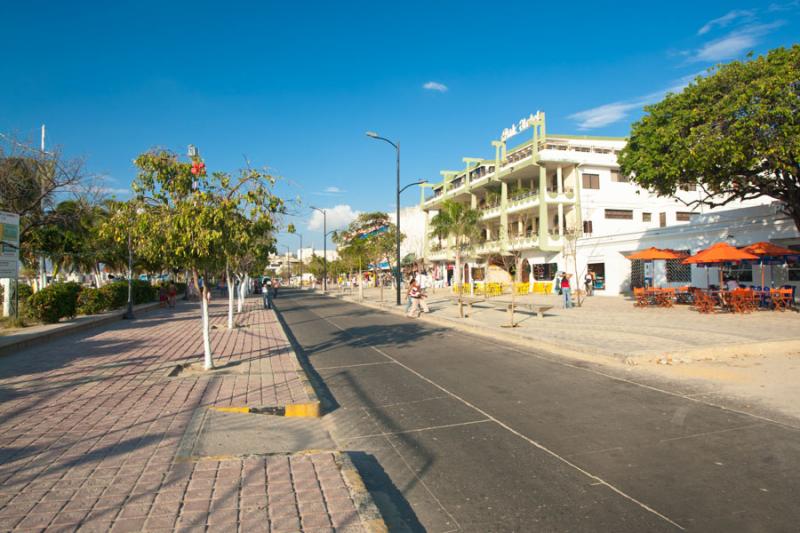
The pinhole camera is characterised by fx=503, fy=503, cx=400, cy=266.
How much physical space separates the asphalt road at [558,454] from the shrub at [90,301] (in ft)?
58.1

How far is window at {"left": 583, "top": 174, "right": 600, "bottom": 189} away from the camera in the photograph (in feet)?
132

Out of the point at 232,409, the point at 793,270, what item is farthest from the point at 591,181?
the point at 232,409

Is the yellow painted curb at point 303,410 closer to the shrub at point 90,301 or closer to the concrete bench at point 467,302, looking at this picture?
the concrete bench at point 467,302

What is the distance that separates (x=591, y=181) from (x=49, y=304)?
36.8 m

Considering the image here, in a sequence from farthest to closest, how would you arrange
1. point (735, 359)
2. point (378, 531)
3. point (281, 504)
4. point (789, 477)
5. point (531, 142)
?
point (531, 142) < point (735, 359) < point (789, 477) < point (281, 504) < point (378, 531)

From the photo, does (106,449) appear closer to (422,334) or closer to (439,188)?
(422,334)

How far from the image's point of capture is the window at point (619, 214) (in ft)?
134

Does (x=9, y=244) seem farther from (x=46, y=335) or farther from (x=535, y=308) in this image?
(x=535, y=308)

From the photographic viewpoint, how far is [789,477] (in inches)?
170

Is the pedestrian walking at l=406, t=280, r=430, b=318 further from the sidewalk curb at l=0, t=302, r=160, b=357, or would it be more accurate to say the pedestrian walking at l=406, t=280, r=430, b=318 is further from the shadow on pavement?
the shadow on pavement

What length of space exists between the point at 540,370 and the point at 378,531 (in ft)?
22.2

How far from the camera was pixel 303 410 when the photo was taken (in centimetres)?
675

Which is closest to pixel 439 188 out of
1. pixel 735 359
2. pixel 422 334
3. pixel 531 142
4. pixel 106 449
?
pixel 531 142

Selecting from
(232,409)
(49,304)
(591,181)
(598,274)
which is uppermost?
(591,181)
